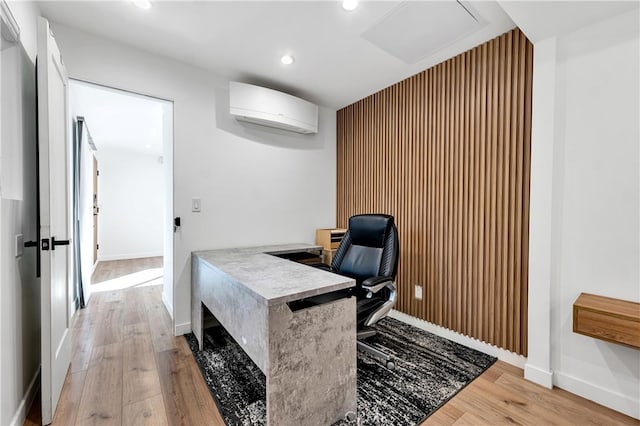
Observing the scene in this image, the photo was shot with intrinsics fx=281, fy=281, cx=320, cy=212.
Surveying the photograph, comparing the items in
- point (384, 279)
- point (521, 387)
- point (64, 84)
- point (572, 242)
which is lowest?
point (521, 387)

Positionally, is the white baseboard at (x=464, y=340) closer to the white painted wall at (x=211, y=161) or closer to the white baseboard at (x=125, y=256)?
the white painted wall at (x=211, y=161)

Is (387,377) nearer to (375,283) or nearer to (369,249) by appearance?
(375,283)

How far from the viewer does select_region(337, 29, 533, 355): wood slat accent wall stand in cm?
A: 209

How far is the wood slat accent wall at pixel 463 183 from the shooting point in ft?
6.86

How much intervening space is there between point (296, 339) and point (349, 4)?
2044mm

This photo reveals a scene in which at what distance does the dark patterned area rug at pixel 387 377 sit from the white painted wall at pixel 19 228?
0.95 m

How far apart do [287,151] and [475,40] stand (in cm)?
208

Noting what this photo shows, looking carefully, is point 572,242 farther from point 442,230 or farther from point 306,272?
point 306,272

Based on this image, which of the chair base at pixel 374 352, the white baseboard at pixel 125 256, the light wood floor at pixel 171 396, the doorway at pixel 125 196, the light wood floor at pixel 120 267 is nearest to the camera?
the light wood floor at pixel 171 396

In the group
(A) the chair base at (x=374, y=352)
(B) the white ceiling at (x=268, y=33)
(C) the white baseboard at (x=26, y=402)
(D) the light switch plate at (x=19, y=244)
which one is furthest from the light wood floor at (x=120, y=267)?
(A) the chair base at (x=374, y=352)

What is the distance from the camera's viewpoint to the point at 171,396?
5.72 feet

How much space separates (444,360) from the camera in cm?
216

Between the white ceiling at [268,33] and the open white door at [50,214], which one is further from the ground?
the white ceiling at [268,33]

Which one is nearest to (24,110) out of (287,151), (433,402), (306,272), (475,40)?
(306,272)
